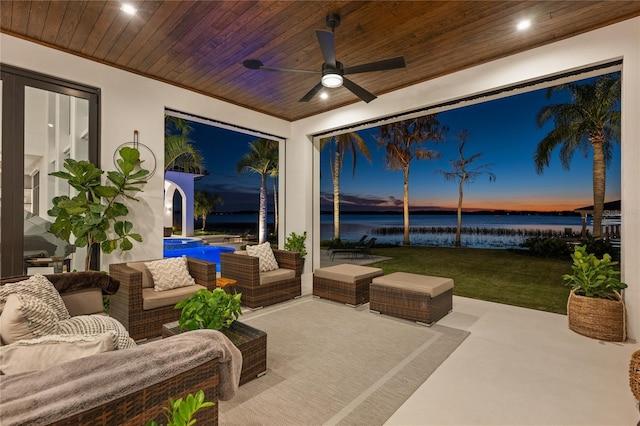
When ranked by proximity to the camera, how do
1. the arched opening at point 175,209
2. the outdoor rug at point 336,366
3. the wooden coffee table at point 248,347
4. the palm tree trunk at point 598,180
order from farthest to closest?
the arched opening at point 175,209 → the palm tree trunk at point 598,180 → the wooden coffee table at point 248,347 → the outdoor rug at point 336,366

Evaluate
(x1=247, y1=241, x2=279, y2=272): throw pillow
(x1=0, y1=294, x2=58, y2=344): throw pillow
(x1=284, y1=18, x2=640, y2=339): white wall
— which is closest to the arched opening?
(x1=247, y1=241, x2=279, y2=272): throw pillow

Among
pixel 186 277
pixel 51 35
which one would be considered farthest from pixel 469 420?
pixel 51 35

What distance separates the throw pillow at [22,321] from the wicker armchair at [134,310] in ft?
4.55

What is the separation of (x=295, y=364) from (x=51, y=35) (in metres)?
4.38

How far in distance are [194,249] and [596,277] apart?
9.31 meters

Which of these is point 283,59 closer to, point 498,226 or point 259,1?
point 259,1

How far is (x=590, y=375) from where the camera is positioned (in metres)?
2.41

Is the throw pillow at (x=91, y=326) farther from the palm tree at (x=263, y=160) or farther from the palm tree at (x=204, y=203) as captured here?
the palm tree at (x=204, y=203)

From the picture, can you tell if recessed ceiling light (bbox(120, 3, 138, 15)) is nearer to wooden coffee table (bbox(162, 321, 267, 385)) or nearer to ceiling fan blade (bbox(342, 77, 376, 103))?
ceiling fan blade (bbox(342, 77, 376, 103))

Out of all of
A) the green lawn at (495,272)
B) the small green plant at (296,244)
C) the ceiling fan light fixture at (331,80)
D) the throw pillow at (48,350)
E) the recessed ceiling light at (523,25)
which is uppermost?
the recessed ceiling light at (523,25)

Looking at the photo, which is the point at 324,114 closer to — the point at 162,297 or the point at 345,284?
the point at 345,284

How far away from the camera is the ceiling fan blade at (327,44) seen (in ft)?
8.59

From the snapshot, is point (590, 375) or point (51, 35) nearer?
point (590, 375)

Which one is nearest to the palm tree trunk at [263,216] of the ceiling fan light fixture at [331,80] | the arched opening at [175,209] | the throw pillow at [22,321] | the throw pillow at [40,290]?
the arched opening at [175,209]
